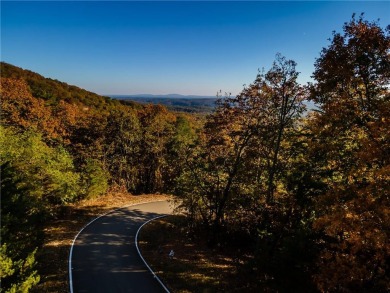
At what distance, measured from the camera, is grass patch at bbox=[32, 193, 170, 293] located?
58.3 feet

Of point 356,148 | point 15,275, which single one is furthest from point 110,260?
point 356,148

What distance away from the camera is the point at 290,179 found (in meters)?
16.1

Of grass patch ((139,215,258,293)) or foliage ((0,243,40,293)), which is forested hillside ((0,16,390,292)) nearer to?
foliage ((0,243,40,293))

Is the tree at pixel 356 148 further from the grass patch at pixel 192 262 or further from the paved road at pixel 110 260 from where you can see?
the paved road at pixel 110 260

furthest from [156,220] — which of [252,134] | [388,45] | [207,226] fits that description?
[388,45]

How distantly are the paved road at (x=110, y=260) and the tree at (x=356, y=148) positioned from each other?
33.1ft

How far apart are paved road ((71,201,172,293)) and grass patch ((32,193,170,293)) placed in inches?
28.0

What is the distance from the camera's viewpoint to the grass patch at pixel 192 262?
57.2 ft

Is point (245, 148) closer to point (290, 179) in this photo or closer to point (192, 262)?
point (290, 179)

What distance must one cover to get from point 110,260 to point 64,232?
27.7 feet

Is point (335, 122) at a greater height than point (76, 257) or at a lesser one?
greater

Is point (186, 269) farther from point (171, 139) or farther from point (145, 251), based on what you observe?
point (171, 139)

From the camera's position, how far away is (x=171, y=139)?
160 ft

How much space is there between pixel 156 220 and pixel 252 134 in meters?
17.7
